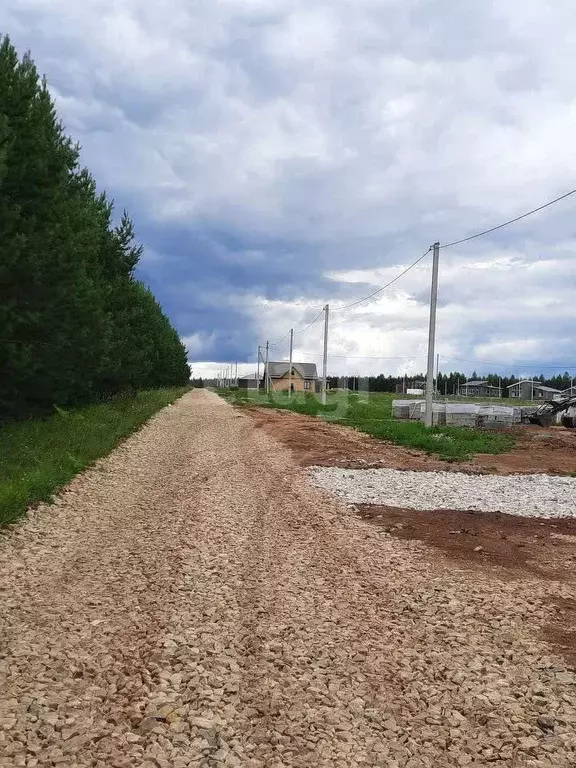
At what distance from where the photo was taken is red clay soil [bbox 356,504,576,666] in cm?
507

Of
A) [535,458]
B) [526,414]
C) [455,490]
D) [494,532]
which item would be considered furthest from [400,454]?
[526,414]

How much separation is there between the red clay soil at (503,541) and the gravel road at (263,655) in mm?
232

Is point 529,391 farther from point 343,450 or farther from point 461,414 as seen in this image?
point 343,450

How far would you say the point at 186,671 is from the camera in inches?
146

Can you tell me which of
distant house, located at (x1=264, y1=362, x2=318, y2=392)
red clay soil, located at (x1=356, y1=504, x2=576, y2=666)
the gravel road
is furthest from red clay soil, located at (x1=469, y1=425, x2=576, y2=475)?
distant house, located at (x1=264, y1=362, x2=318, y2=392)

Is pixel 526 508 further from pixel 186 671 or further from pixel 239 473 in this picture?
pixel 186 671

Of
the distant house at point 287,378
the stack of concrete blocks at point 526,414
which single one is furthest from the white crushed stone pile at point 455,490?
the distant house at point 287,378

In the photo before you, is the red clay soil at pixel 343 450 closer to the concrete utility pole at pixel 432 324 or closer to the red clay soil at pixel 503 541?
the concrete utility pole at pixel 432 324

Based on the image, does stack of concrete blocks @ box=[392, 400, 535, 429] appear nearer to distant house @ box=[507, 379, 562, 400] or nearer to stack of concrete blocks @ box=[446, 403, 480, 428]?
stack of concrete blocks @ box=[446, 403, 480, 428]

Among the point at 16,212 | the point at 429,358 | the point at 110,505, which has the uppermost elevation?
the point at 16,212

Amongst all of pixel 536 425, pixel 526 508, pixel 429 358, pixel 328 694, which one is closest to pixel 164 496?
pixel 526 508

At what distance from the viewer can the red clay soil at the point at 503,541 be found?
507cm

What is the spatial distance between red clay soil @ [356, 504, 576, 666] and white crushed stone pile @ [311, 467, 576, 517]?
58 cm

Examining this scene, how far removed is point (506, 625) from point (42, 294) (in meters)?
14.0
